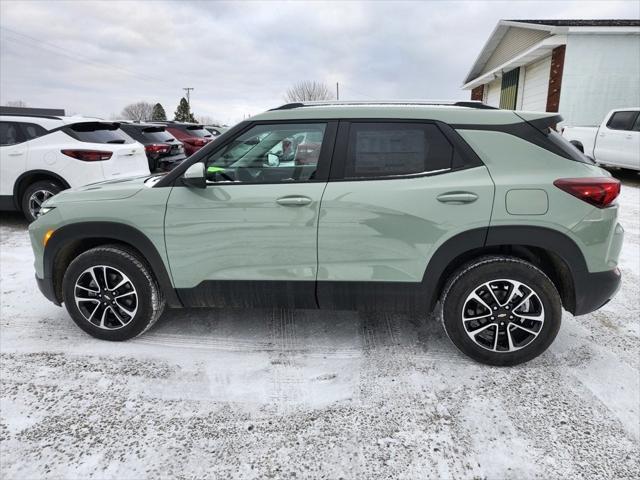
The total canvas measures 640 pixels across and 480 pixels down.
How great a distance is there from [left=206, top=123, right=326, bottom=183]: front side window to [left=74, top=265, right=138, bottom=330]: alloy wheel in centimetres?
102

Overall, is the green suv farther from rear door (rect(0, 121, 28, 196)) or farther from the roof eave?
the roof eave

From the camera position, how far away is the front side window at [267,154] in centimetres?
295

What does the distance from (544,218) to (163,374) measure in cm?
262

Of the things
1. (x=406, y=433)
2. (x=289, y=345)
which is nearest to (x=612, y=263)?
(x=406, y=433)

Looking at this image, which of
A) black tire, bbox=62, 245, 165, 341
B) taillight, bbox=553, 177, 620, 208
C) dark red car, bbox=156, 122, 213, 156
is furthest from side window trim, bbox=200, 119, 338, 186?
dark red car, bbox=156, 122, 213, 156

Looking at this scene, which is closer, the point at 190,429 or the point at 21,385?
the point at 190,429

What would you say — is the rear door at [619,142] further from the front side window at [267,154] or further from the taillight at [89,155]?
the taillight at [89,155]

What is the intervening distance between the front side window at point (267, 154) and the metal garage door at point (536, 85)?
56.4 ft

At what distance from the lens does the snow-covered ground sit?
2.12 meters

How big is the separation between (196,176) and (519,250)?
2.21m

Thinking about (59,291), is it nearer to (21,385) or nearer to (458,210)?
(21,385)

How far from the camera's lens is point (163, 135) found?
9938 millimetres

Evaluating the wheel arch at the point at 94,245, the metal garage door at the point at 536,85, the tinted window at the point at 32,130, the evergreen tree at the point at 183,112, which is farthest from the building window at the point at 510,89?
the evergreen tree at the point at 183,112

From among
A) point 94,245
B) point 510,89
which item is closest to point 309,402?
point 94,245
